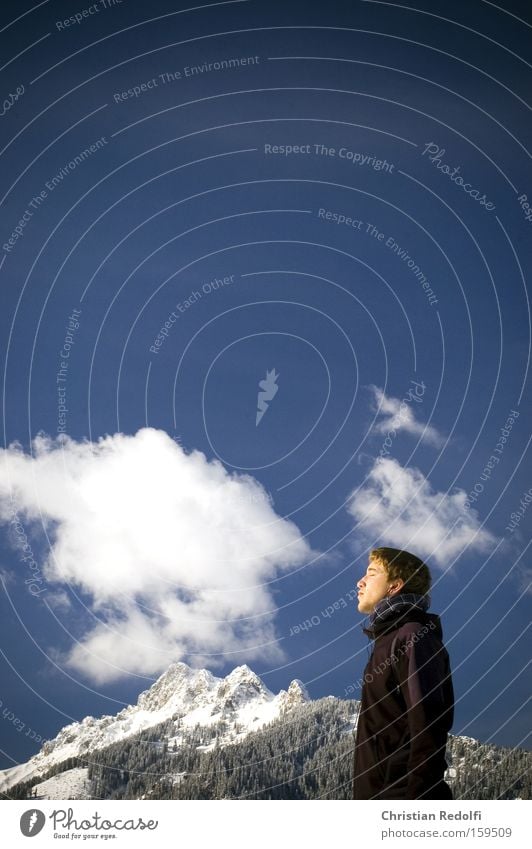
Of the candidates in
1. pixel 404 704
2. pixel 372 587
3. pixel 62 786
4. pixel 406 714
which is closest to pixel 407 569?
pixel 372 587

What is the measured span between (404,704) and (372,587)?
1062 mm

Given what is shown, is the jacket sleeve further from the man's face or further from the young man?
the man's face

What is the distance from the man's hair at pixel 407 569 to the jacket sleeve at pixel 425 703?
0.57 meters

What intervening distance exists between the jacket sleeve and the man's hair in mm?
566

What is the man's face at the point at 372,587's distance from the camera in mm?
6613

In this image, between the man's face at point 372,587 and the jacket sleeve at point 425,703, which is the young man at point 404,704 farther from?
the man's face at point 372,587

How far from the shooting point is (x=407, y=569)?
6.59 m

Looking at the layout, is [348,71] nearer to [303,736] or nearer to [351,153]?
[351,153]

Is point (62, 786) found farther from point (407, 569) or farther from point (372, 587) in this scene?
point (407, 569)

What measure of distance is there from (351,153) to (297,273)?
4.23 meters
